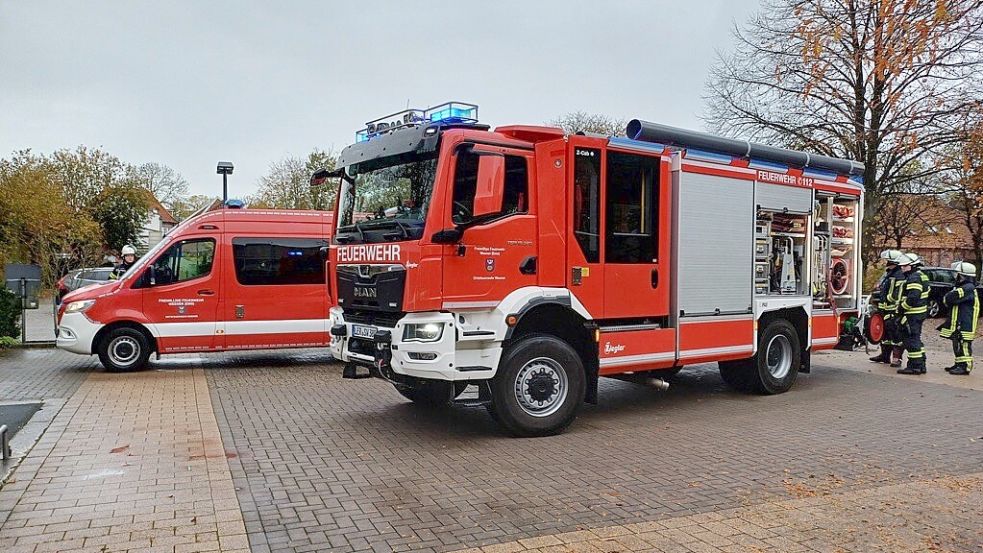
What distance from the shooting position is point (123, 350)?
36.8ft

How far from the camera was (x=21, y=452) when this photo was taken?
6344mm

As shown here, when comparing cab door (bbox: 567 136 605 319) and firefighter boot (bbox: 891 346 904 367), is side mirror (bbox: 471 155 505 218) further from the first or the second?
firefighter boot (bbox: 891 346 904 367)

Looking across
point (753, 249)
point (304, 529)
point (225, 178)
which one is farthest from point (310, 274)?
point (304, 529)

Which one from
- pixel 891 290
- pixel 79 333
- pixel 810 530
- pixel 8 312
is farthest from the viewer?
pixel 8 312

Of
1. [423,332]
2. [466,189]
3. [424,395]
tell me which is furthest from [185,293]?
[466,189]

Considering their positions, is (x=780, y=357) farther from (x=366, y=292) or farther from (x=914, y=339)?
(x=366, y=292)

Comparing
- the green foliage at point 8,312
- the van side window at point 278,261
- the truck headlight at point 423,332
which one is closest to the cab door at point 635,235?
the truck headlight at point 423,332

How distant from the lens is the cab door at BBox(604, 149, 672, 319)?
7605 millimetres

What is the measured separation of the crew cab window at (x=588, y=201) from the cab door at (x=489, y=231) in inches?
20.2

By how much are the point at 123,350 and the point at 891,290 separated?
1205 cm

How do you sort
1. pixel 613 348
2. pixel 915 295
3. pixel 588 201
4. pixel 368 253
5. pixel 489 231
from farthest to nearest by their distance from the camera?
pixel 915 295 < pixel 613 348 < pixel 588 201 < pixel 368 253 < pixel 489 231

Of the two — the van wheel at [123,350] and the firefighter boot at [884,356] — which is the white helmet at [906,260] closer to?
the firefighter boot at [884,356]

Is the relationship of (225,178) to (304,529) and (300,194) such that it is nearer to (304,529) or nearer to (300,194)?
(304,529)

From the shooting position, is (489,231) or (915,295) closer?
(489,231)
